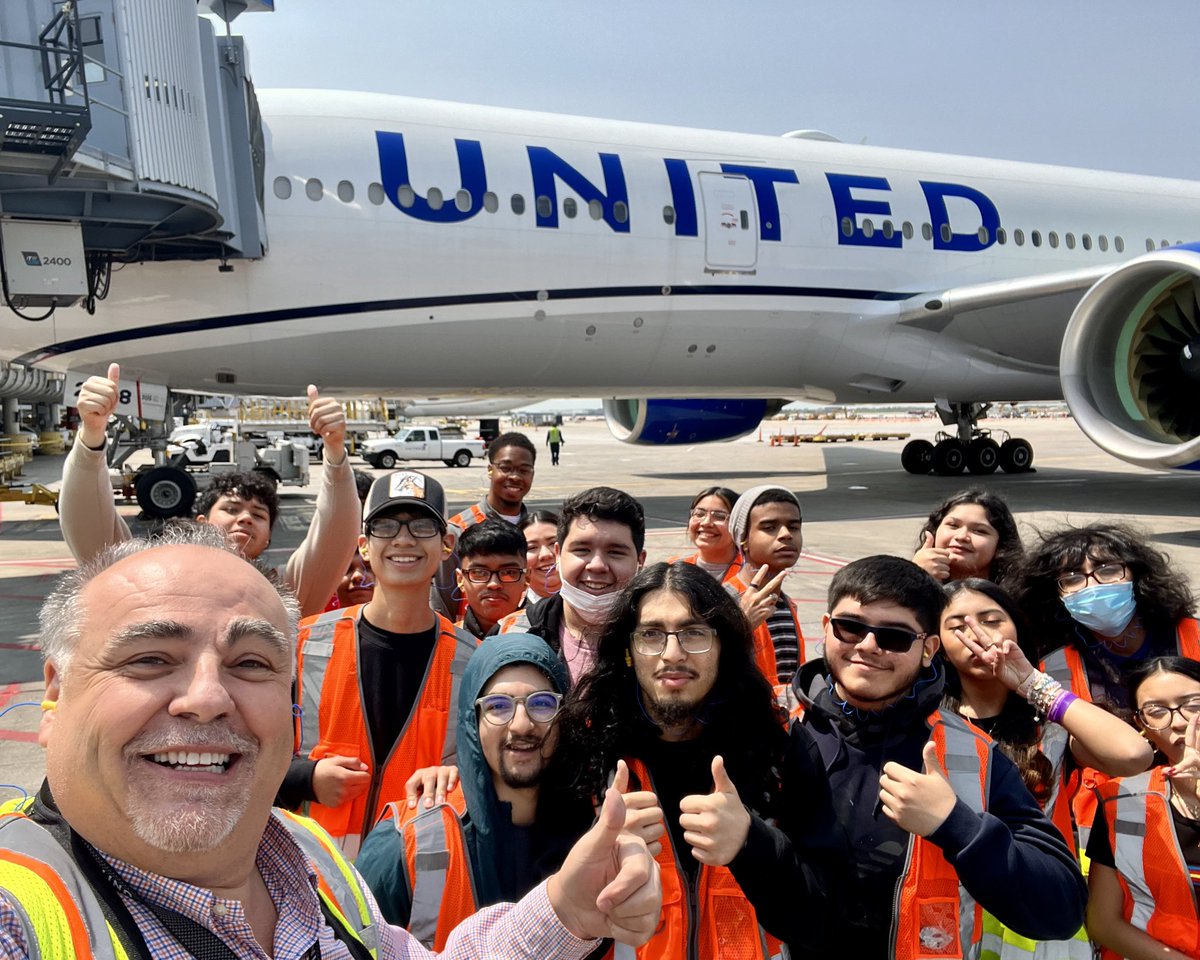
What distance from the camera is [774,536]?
3660 millimetres

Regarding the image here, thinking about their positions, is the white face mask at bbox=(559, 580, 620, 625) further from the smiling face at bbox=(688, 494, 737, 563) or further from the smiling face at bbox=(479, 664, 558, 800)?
the smiling face at bbox=(688, 494, 737, 563)

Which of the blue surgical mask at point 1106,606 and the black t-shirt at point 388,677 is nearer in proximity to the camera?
the black t-shirt at point 388,677

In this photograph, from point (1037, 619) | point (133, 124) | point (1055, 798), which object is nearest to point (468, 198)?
point (133, 124)

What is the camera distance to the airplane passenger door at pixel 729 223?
10.9 m

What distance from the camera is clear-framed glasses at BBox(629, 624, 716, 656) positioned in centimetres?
208

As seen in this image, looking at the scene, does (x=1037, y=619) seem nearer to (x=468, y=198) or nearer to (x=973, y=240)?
(x=468, y=198)

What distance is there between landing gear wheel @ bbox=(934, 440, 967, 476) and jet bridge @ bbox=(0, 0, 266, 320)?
12510 millimetres

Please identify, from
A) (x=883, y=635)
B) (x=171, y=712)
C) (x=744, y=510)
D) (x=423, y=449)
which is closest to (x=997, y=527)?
(x=744, y=510)

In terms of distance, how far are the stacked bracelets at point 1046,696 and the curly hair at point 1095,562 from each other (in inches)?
26.4

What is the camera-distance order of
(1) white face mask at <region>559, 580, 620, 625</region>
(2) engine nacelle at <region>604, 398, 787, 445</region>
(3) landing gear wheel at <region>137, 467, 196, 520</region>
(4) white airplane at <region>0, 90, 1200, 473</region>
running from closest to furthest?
(1) white face mask at <region>559, 580, 620, 625</region> → (4) white airplane at <region>0, 90, 1200, 473</region> → (3) landing gear wheel at <region>137, 467, 196, 520</region> → (2) engine nacelle at <region>604, 398, 787, 445</region>

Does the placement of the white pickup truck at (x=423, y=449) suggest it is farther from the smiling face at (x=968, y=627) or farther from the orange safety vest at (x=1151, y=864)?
the orange safety vest at (x=1151, y=864)

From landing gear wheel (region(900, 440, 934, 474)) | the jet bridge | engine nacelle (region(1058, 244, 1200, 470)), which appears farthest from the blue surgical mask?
landing gear wheel (region(900, 440, 934, 474))

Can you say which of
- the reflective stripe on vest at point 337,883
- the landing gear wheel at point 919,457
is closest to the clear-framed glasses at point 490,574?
the reflective stripe on vest at point 337,883

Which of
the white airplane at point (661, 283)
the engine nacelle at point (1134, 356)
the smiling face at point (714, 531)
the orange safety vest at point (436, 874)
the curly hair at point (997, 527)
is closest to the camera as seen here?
the orange safety vest at point (436, 874)
